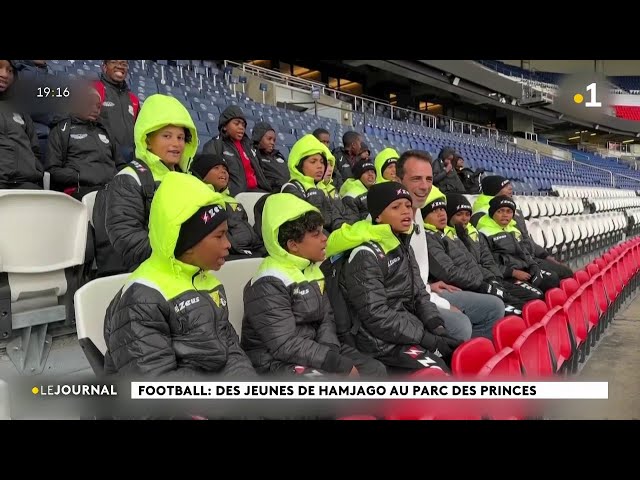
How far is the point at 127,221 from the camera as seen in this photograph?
1.45 metres

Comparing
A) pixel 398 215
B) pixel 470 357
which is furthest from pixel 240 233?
pixel 470 357

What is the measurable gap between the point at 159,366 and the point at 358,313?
69 cm

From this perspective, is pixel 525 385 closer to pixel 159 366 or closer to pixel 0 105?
pixel 159 366

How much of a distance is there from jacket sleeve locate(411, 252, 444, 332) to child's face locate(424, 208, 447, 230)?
1.98 feet

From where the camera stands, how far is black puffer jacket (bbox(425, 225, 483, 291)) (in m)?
2.31

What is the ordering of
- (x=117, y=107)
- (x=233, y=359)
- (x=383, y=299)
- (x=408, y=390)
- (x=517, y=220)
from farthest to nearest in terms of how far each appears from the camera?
(x=517, y=220), (x=117, y=107), (x=383, y=299), (x=408, y=390), (x=233, y=359)

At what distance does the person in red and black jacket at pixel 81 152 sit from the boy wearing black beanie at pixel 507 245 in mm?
2051

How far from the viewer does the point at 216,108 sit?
402 cm

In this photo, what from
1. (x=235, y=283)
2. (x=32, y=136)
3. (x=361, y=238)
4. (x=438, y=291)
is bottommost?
(x=438, y=291)

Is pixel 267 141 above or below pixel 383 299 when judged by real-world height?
above

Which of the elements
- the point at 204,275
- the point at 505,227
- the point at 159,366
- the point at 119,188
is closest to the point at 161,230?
the point at 204,275

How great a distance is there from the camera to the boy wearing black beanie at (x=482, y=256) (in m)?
2.58

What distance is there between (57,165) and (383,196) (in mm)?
1215

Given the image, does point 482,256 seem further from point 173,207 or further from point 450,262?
point 173,207
